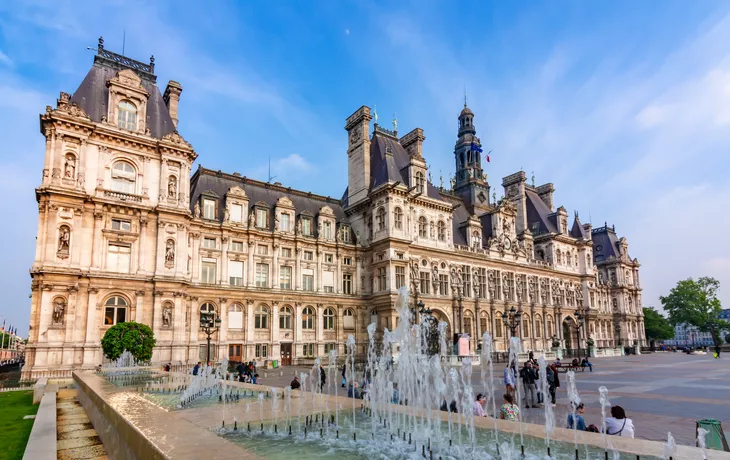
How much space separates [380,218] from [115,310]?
2542cm

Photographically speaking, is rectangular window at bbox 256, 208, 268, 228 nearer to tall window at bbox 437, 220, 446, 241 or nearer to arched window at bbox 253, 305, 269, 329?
arched window at bbox 253, 305, 269, 329

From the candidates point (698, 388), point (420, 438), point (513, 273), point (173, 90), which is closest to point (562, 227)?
point (513, 273)

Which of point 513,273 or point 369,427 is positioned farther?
point 513,273

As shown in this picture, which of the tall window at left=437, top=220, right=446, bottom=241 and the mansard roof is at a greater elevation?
the mansard roof

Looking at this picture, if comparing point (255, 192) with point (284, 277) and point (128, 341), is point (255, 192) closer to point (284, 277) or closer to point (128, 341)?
point (284, 277)

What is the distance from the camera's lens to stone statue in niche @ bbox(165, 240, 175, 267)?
1339 inches

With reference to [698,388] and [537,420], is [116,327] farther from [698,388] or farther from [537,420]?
[698,388]

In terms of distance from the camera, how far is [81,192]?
102 feet

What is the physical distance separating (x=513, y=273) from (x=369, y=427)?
51.8 metres

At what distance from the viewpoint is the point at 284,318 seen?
4144 centimetres

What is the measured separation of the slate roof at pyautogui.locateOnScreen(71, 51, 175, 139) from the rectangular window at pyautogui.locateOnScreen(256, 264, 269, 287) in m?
14.0

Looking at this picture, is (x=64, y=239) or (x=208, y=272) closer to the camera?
(x=64, y=239)

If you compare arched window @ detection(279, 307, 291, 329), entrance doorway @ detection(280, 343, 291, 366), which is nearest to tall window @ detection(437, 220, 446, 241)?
arched window @ detection(279, 307, 291, 329)

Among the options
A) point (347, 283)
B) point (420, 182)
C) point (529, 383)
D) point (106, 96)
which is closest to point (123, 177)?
point (106, 96)
